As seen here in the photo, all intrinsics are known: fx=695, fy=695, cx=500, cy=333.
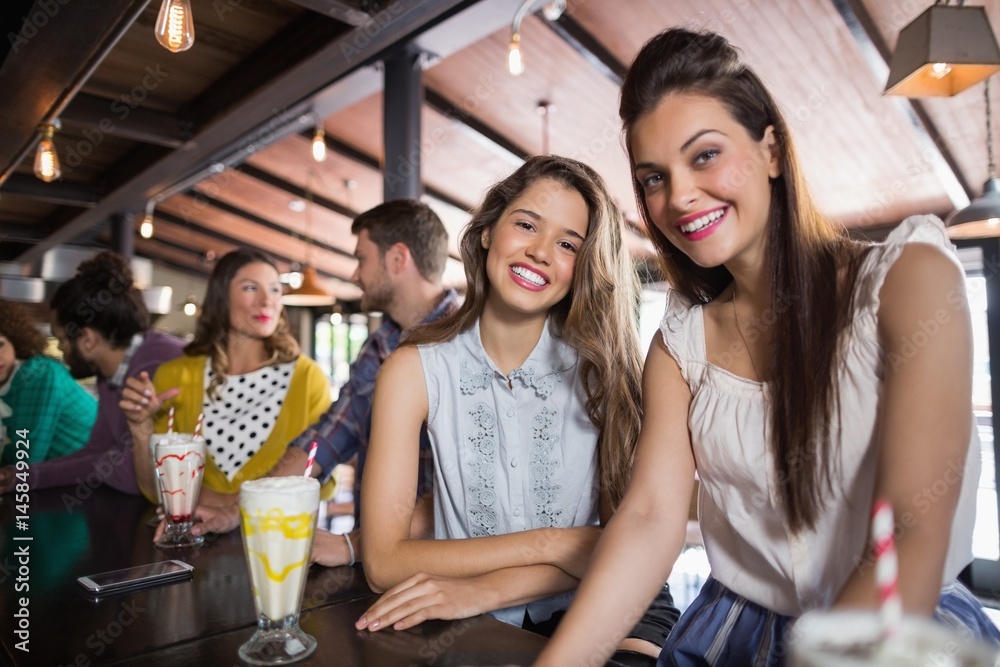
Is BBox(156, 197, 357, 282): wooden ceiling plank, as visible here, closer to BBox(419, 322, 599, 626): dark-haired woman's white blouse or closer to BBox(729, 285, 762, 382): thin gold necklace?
BBox(419, 322, 599, 626): dark-haired woman's white blouse

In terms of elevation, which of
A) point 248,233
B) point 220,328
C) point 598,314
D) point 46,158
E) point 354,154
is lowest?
point 598,314

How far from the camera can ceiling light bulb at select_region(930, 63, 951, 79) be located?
2.53 m

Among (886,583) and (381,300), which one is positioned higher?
(381,300)

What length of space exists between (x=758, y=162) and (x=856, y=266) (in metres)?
0.24

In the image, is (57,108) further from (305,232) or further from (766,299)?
(305,232)

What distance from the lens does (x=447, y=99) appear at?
18.4 feet

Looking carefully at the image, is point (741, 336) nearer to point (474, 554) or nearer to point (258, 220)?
point (474, 554)

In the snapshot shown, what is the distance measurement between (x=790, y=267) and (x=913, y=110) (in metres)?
4.25

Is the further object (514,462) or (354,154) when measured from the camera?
(354,154)

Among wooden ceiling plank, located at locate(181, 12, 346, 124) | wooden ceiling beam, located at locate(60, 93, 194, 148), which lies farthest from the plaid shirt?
wooden ceiling beam, located at locate(60, 93, 194, 148)

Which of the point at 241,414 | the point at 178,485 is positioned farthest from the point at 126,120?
the point at 178,485

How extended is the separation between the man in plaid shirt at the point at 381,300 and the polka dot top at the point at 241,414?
0.31 metres

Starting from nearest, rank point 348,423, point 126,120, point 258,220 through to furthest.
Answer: point 348,423
point 126,120
point 258,220

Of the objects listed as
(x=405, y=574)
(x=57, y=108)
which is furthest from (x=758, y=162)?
(x=57, y=108)
